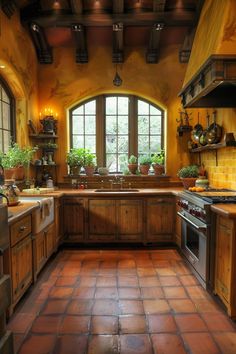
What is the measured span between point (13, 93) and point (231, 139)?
10.4ft

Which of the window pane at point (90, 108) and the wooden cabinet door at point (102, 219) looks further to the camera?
the window pane at point (90, 108)

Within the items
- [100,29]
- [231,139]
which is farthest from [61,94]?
[231,139]

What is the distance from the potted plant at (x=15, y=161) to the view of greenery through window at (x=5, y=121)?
10 centimetres

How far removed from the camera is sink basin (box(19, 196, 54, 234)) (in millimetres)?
2930

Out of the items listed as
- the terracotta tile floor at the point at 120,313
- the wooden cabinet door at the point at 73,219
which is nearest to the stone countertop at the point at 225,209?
the terracotta tile floor at the point at 120,313

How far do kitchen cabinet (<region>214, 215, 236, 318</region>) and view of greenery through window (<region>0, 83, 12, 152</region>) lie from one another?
3.06 m

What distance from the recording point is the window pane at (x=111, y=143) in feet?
16.6

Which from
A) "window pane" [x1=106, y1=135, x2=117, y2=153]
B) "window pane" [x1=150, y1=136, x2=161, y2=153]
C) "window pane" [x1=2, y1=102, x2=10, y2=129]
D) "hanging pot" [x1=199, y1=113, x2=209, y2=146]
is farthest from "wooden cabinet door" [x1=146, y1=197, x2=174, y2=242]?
"window pane" [x1=2, y1=102, x2=10, y2=129]

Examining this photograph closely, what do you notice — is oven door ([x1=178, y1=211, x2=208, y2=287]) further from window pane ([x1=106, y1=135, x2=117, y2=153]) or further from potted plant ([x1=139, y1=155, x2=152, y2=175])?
window pane ([x1=106, y1=135, x2=117, y2=153])

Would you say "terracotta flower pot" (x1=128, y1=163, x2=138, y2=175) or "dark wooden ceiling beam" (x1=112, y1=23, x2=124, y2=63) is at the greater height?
"dark wooden ceiling beam" (x1=112, y1=23, x2=124, y2=63)

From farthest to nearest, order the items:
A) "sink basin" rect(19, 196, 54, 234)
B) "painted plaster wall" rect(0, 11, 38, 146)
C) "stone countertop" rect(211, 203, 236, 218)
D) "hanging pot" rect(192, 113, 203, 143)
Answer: "hanging pot" rect(192, 113, 203, 143) → "painted plaster wall" rect(0, 11, 38, 146) → "sink basin" rect(19, 196, 54, 234) → "stone countertop" rect(211, 203, 236, 218)

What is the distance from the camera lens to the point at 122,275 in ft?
10.7

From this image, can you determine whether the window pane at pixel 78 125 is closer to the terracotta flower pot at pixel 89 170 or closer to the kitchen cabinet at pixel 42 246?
the terracotta flower pot at pixel 89 170

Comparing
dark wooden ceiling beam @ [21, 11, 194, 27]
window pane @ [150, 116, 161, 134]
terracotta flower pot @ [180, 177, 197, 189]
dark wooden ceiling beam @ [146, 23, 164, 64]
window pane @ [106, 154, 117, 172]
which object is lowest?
terracotta flower pot @ [180, 177, 197, 189]
